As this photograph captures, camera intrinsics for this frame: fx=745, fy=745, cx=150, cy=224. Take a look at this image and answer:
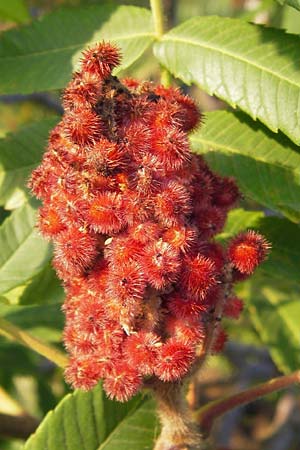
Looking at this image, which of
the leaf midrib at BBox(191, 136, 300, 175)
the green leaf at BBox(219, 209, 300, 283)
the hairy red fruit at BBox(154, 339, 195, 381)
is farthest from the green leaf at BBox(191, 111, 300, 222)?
the hairy red fruit at BBox(154, 339, 195, 381)

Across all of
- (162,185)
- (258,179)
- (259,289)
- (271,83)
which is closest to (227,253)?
(162,185)

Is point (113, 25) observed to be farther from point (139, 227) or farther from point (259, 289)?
point (259, 289)

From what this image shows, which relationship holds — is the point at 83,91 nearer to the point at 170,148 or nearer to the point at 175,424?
the point at 170,148

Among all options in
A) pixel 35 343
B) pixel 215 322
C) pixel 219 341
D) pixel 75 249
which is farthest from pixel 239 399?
pixel 75 249

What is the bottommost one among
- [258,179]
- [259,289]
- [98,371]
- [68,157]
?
[259,289]

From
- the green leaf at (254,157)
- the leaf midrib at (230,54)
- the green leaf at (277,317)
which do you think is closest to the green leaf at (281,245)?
the green leaf at (254,157)
